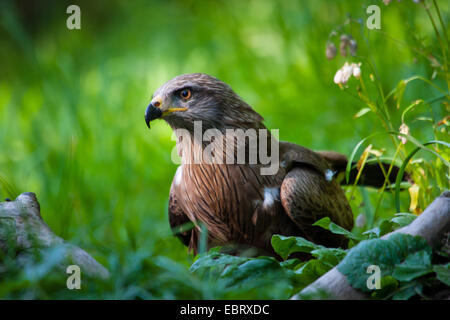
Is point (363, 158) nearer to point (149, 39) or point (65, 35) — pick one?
point (149, 39)

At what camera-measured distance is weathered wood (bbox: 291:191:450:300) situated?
6.77 feet

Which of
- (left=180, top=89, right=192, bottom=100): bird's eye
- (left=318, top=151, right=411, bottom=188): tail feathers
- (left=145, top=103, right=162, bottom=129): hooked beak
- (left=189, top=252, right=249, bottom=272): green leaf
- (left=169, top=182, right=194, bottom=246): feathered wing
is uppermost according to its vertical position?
(left=180, top=89, right=192, bottom=100): bird's eye

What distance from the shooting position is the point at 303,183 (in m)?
3.22

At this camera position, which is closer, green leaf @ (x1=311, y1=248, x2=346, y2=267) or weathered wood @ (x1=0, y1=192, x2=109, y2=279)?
Result: weathered wood @ (x1=0, y1=192, x2=109, y2=279)

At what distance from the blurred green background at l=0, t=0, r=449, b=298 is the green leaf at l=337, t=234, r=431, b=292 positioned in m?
1.48

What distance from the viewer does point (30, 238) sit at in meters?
2.24

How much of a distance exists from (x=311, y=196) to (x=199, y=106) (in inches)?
33.6

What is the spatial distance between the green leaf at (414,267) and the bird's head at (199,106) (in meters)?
1.52

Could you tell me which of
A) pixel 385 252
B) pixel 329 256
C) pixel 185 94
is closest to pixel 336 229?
pixel 329 256

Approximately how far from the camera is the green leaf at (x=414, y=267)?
2057 mm

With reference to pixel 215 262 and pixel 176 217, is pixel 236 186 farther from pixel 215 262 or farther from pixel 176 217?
pixel 215 262

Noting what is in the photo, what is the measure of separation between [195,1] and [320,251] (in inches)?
249

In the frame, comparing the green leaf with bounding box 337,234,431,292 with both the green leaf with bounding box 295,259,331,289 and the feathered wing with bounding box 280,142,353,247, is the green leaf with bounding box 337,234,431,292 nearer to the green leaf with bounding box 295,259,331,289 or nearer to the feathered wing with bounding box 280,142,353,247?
the green leaf with bounding box 295,259,331,289

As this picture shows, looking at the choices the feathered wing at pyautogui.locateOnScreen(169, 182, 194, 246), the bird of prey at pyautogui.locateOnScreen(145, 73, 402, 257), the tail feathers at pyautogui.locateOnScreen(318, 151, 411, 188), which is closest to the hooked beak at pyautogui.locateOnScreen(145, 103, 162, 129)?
the bird of prey at pyautogui.locateOnScreen(145, 73, 402, 257)
